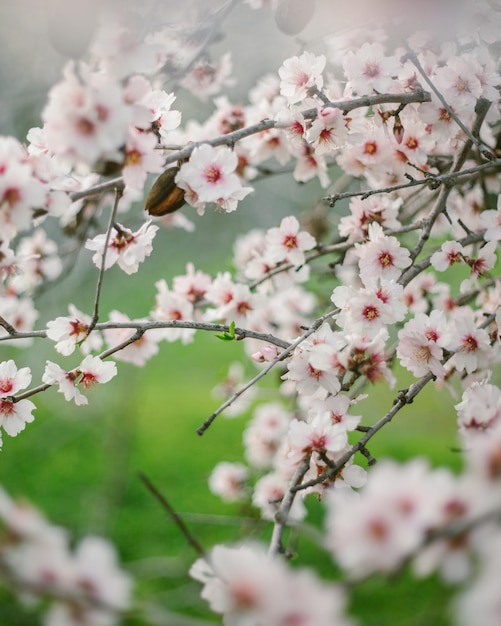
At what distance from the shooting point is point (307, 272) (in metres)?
1.66

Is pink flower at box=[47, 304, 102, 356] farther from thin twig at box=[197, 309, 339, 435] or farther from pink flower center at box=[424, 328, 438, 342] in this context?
pink flower center at box=[424, 328, 438, 342]

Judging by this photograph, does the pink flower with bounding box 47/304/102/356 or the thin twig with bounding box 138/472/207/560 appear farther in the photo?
the pink flower with bounding box 47/304/102/356

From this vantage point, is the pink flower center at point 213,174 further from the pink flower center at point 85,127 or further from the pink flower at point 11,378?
the pink flower at point 11,378

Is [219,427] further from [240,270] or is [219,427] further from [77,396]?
[77,396]

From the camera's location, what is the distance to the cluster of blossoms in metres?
0.63

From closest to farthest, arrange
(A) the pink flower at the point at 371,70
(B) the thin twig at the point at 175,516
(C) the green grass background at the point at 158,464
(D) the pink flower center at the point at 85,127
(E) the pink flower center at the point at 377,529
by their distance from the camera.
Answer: (E) the pink flower center at the point at 377,529, (B) the thin twig at the point at 175,516, (D) the pink flower center at the point at 85,127, (A) the pink flower at the point at 371,70, (C) the green grass background at the point at 158,464

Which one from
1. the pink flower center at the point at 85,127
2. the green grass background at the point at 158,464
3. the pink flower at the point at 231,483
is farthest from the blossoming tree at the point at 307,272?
the green grass background at the point at 158,464

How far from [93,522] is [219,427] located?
1.59 metres

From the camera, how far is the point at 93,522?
274 cm

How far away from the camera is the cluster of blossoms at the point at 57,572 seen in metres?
0.63

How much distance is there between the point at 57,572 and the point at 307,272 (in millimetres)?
1131

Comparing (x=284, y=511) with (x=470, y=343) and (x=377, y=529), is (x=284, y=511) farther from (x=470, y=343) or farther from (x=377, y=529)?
(x=470, y=343)

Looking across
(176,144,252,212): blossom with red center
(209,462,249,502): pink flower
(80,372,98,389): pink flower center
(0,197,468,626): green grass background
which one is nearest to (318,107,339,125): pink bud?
(176,144,252,212): blossom with red center

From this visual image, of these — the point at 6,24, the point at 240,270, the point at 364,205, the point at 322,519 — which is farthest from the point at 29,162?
the point at 6,24
